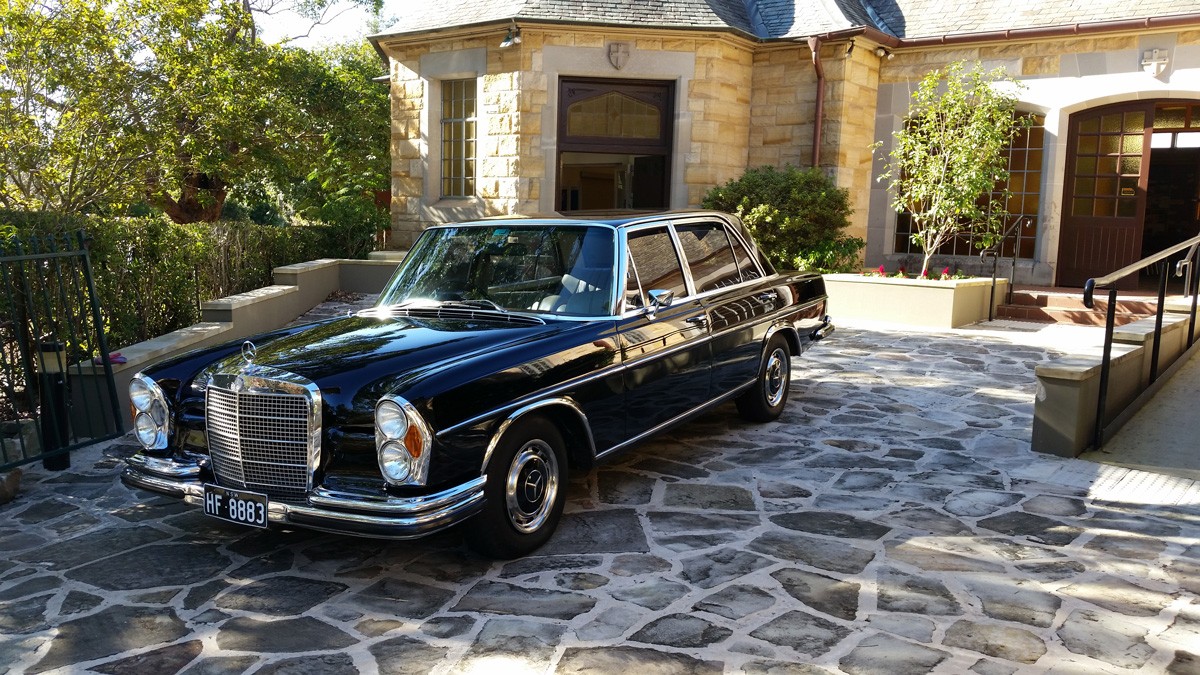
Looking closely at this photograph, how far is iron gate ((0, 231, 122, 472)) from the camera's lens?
566cm

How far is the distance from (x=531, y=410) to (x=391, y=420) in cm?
70

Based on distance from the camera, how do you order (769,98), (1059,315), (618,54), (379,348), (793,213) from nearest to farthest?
(379,348) → (1059,315) → (793,213) → (618,54) → (769,98)

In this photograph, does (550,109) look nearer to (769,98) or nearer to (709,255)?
(769,98)

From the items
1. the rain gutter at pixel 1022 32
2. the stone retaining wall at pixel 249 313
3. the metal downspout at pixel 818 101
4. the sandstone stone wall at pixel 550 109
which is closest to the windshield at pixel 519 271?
the stone retaining wall at pixel 249 313

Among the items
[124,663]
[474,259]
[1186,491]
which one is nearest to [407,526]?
[124,663]

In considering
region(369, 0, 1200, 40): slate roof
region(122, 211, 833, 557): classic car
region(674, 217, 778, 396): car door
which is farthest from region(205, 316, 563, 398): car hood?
region(369, 0, 1200, 40): slate roof

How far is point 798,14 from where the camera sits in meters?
14.6

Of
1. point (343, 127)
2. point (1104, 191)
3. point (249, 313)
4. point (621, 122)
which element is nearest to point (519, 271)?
point (249, 313)

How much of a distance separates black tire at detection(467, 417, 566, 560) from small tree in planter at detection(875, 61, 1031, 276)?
31.4ft

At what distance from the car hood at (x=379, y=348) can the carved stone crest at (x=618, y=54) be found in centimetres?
966

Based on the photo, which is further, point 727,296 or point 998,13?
point 998,13

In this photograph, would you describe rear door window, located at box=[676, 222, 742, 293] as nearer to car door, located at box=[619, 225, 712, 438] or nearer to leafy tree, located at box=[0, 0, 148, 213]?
car door, located at box=[619, 225, 712, 438]

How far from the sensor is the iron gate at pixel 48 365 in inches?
223

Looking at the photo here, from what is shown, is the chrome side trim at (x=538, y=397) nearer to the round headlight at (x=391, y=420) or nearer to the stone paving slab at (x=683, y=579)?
the round headlight at (x=391, y=420)
